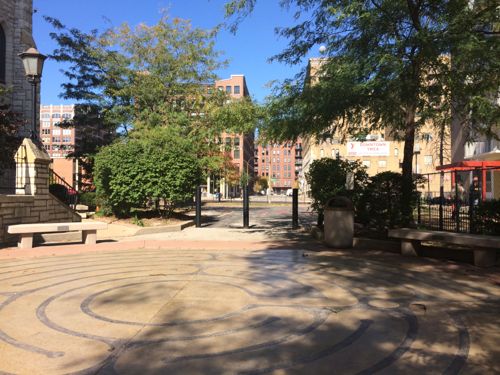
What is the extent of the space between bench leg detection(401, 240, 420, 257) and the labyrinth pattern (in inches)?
70.4

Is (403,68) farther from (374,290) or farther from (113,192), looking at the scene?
(113,192)

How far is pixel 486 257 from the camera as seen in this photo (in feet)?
26.9

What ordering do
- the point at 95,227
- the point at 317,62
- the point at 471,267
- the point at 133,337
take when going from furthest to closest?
the point at 317,62, the point at 95,227, the point at 471,267, the point at 133,337

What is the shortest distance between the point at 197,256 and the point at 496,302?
5987mm

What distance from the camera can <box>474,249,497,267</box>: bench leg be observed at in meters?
8.20

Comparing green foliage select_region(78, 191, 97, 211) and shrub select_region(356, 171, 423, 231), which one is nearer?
shrub select_region(356, 171, 423, 231)

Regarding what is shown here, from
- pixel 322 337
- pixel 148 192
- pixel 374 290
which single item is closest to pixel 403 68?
pixel 374 290

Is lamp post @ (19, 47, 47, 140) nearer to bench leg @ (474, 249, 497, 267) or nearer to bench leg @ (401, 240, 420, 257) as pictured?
bench leg @ (401, 240, 420, 257)

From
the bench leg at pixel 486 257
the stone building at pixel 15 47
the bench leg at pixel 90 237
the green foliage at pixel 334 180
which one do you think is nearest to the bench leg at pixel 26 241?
the bench leg at pixel 90 237

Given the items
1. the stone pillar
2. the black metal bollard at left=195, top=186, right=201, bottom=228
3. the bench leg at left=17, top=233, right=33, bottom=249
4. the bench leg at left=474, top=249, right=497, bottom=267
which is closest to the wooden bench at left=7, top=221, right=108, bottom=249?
the bench leg at left=17, top=233, right=33, bottom=249

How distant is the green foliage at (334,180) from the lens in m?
11.8

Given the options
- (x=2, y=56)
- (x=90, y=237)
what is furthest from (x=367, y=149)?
(x=2, y=56)

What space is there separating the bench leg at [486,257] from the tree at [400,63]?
2.58 meters

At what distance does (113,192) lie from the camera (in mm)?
16375
